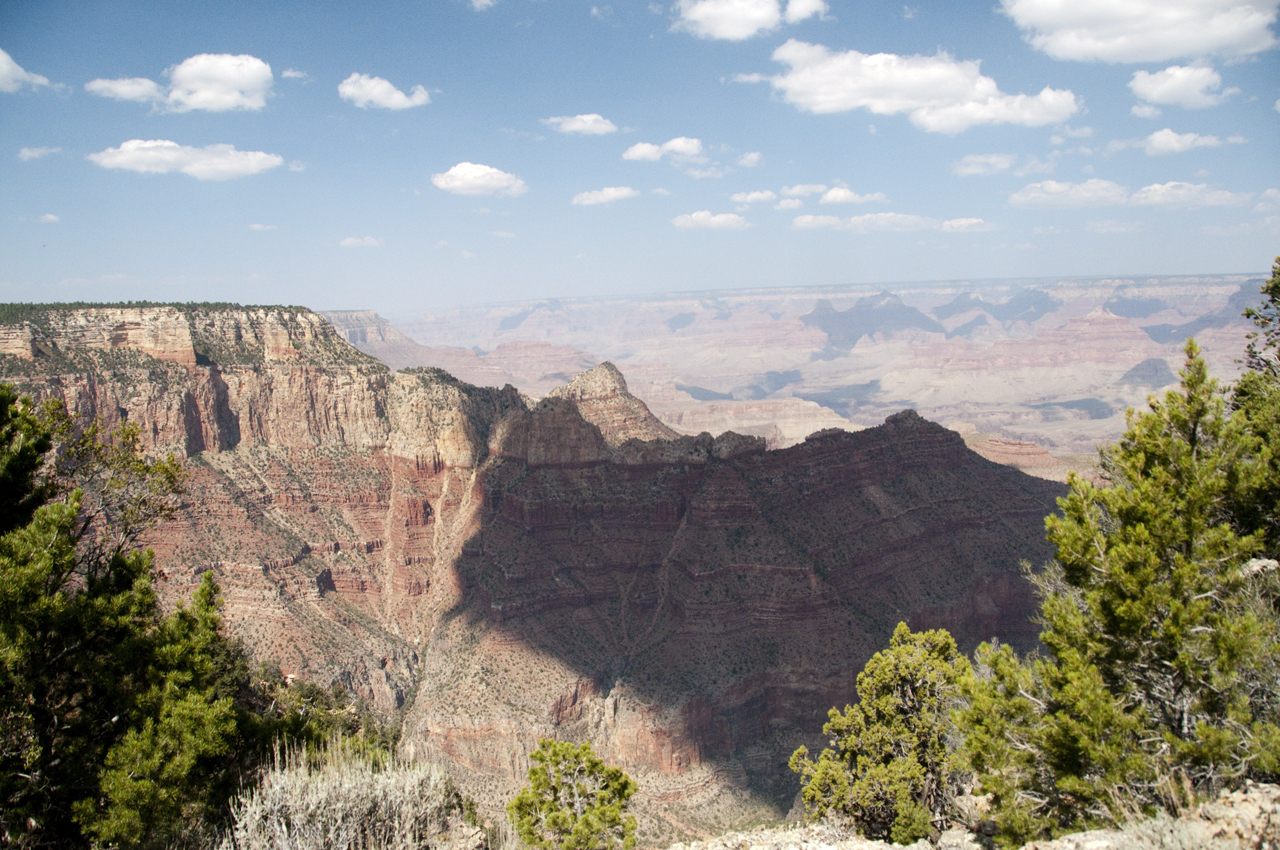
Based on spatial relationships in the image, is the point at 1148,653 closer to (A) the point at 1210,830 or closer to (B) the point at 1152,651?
(B) the point at 1152,651

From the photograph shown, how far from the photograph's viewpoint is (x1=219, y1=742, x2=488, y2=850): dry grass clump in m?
17.5

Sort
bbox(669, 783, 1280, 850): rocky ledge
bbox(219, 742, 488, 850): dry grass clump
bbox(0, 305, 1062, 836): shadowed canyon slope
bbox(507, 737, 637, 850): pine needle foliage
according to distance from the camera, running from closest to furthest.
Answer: bbox(669, 783, 1280, 850): rocky ledge < bbox(219, 742, 488, 850): dry grass clump < bbox(507, 737, 637, 850): pine needle foliage < bbox(0, 305, 1062, 836): shadowed canyon slope

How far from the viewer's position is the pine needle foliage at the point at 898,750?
987 inches

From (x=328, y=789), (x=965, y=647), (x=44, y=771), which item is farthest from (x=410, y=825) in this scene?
(x=965, y=647)

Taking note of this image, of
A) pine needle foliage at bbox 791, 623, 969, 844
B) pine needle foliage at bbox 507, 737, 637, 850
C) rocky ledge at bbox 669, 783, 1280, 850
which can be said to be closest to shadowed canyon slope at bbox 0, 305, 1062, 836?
pine needle foliage at bbox 791, 623, 969, 844

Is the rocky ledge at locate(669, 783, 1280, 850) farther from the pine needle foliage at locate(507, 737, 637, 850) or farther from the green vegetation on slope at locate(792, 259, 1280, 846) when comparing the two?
the pine needle foliage at locate(507, 737, 637, 850)

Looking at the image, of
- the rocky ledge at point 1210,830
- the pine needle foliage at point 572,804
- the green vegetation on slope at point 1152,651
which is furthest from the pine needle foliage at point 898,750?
the rocky ledge at point 1210,830

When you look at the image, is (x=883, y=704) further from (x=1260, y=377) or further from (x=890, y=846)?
(x=1260, y=377)

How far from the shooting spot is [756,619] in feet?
220

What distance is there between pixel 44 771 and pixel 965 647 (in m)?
68.9

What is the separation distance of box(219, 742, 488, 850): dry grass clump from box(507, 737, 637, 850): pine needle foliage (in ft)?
8.04

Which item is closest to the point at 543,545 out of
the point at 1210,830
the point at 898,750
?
the point at 898,750

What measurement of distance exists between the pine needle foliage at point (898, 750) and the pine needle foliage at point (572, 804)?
7.25m

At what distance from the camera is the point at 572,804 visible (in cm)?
2520
